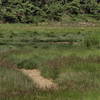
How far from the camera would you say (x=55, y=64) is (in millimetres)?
16922

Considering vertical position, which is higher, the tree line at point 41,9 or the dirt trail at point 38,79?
the dirt trail at point 38,79

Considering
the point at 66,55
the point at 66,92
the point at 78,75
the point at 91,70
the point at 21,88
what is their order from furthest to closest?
1. the point at 66,55
2. the point at 91,70
3. the point at 78,75
4. the point at 21,88
5. the point at 66,92

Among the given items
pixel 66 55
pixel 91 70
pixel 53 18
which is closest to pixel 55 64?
pixel 91 70

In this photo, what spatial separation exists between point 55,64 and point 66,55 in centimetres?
369

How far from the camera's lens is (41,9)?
7719 centimetres

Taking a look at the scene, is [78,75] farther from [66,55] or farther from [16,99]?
[66,55]

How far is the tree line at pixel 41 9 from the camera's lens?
2891 inches

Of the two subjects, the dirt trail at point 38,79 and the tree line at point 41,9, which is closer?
the dirt trail at point 38,79

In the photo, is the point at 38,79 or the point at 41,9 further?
the point at 41,9

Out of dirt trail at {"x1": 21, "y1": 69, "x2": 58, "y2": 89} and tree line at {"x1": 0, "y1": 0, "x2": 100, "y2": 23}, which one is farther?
tree line at {"x1": 0, "y1": 0, "x2": 100, "y2": 23}

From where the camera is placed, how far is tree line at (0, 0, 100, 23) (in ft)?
241

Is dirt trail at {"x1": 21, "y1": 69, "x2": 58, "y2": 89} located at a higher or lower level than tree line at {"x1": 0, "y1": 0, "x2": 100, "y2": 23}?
higher

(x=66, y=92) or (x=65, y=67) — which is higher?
(x=66, y=92)

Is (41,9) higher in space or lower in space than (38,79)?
lower
